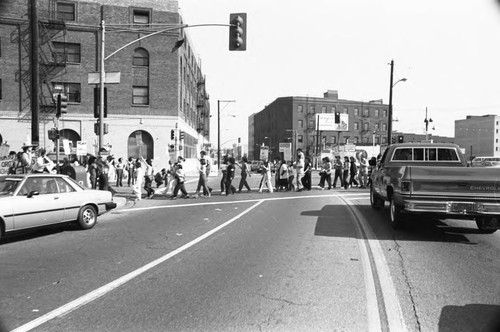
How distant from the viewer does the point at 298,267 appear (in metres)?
6.15

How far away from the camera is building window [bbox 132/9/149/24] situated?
34.2 metres

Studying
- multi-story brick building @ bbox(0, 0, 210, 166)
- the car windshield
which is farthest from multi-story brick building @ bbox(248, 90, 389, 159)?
the car windshield

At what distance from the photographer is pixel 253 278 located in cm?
561

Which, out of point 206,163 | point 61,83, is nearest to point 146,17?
point 61,83

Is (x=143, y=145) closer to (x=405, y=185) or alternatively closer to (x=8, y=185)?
(x=8, y=185)

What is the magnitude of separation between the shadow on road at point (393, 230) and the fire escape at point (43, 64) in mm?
27107

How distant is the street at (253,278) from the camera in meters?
4.18

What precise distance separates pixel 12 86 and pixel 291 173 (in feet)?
77.3

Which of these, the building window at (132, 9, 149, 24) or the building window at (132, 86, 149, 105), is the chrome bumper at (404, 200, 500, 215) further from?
the building window at (132, 9, 149, 24)

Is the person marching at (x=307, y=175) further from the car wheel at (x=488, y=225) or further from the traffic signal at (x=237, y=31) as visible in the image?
the car wheel at (x=488, y=225)

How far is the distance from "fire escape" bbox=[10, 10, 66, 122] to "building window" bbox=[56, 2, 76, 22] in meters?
1.20

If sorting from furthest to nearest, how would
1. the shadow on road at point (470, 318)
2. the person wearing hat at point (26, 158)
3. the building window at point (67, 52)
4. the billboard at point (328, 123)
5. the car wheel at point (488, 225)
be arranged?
the billboard at point (328, 123)
the building window at point (67, 52)
the person wearing hat at point (26, 158)
the car wheel at point (488, 225)
the shadow on road at point (470, 318)

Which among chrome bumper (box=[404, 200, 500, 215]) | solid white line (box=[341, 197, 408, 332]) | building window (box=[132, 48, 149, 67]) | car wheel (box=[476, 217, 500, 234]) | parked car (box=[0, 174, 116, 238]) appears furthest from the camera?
building window (box=[132, 48, 149, 67])

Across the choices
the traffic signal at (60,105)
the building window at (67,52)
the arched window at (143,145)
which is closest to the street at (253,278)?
the traffic signal at (60,105)
